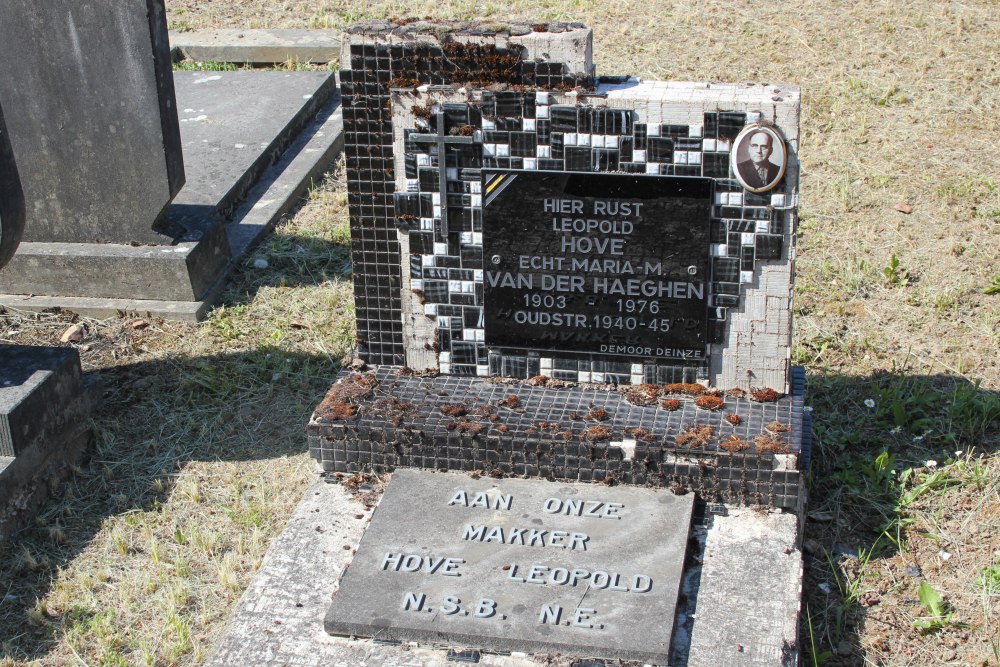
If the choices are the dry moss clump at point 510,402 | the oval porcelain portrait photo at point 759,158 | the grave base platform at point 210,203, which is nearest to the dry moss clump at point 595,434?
the dry moss clump at point 510,402

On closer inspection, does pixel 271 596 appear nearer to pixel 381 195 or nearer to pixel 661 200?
pixel 381 195

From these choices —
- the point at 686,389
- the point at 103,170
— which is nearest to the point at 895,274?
the point at 686,389

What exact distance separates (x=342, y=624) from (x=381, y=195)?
67.6 inches

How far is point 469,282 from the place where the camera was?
4.71m

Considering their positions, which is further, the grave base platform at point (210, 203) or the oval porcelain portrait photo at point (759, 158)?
the grave base platform at point (210, 203)

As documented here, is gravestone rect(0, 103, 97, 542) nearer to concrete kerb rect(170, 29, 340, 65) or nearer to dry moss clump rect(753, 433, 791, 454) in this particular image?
dry moss clump rect(753, 433, 791, 454)

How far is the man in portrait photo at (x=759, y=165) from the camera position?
419 centimetres

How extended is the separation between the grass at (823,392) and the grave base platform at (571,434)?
508 mm

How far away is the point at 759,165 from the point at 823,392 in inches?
63.9

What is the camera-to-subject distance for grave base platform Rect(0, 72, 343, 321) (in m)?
6.37

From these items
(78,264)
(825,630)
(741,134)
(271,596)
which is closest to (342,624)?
(271,596)

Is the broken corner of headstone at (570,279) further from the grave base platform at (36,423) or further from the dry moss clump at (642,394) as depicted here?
the grave base platform at (36,423)

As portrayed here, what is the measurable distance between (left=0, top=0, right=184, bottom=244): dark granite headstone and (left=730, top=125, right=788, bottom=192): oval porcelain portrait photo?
3.25 m

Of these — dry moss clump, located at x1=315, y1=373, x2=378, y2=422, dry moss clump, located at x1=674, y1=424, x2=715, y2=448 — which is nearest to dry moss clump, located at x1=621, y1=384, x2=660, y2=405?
dry moss clump, located at x1=674, y1=424, x2=715, y2=448
